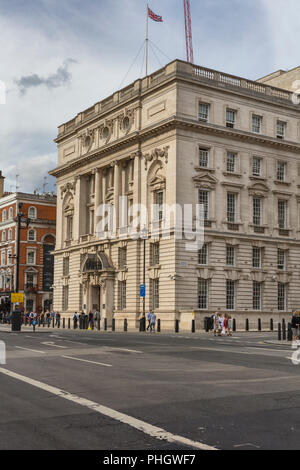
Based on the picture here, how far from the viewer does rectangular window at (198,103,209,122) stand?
51.2 m

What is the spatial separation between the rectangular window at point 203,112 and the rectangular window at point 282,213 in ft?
36.0

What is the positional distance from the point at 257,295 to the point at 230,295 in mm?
3071

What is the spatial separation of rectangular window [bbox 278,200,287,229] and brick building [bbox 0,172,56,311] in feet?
141

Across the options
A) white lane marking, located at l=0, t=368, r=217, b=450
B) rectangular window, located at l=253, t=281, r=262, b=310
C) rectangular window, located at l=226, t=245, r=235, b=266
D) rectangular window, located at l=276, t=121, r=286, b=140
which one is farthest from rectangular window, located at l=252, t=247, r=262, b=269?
white lane marking, located at l=0, t=368, r=217, b=450

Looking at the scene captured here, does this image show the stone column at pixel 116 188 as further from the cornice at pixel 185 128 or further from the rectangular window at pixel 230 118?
the rectangular window at pixel 230 118

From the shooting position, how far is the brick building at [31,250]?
291 ft

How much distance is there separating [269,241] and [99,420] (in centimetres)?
4660

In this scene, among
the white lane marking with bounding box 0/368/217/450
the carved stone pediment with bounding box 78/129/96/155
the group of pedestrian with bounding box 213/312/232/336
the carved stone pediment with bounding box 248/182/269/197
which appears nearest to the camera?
the white lane marking with bounding box 0/368/217/450

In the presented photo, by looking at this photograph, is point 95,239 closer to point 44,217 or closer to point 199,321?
point 199,321

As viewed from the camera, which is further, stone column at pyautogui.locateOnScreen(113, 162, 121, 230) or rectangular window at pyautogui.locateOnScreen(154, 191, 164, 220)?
stone column at pyautogui.locateOnScreen(113, 162, 121, 230)

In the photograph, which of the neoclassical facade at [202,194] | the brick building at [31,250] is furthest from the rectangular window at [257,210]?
the brick building at [31,250]

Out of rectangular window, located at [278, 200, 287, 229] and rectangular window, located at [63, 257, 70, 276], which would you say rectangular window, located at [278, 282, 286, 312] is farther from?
rectangular window, located at [63, 257, 70, 276]

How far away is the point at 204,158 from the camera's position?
51.4m

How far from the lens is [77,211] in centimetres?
6450
